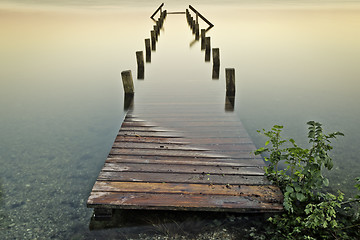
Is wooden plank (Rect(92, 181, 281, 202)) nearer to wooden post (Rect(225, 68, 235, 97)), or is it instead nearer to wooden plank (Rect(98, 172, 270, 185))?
wooden plank (Rect(98, 172, 270, 185))

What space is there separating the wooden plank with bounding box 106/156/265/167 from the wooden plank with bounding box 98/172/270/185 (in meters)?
0.35

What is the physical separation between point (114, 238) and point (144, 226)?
42 cm

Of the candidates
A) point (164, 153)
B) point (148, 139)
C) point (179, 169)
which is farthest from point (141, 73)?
point (179, 169)

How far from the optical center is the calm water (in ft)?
17.3

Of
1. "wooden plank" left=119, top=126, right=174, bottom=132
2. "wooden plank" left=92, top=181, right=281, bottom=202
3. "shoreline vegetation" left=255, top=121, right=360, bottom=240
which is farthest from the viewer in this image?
"wooden plank" left=119, top=126, right=174, bottom=132

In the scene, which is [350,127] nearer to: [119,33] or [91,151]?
[91,151]

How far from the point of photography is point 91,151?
7422 millimetres

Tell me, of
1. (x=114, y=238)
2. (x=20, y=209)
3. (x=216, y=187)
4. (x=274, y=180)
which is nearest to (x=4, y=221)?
(x=20, y=209)

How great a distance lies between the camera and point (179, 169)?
516cm

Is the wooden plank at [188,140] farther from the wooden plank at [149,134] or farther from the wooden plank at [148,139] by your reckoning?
the wooden plank at [149,134]

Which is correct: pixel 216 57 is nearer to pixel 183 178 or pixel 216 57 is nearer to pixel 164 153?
pixel 164 153

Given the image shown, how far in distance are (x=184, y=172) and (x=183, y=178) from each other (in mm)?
166

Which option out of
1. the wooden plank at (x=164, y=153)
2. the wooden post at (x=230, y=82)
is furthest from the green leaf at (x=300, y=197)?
the wooden post at (x=230, y=82)

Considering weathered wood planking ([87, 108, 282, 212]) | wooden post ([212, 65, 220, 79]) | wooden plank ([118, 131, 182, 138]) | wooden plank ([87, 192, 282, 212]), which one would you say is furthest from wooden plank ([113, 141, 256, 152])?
wooden post ([212, 65, 220, 79])
